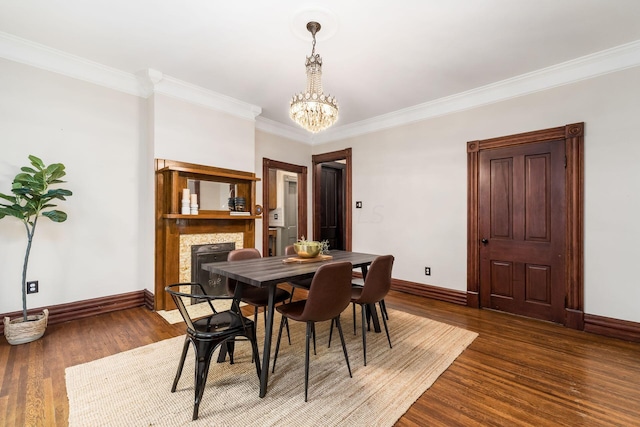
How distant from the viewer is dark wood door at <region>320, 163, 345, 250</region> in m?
6.30

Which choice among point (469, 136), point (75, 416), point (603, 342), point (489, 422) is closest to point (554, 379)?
point (489, 422)

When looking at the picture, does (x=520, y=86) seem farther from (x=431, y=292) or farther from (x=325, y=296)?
(x=325, y=296)

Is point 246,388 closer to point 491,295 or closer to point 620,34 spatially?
point 491,295

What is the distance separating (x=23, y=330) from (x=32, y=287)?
55 centimetres

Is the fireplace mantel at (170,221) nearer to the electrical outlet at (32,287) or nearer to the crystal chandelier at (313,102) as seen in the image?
the electrical outlet at (32,287)

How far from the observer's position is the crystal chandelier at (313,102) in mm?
2420

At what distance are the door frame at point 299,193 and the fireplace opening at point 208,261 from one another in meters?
0.98

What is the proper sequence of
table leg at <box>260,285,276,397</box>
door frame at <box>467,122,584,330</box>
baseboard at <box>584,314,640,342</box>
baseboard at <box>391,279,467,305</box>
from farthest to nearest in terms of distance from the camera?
baseboard at <box>391,279,467,305</box> < door frame at <box>467,122,584,330</box> < baseboard at <box>584,314,640,342</box> < table leg at <box>260,285,276,397</box>

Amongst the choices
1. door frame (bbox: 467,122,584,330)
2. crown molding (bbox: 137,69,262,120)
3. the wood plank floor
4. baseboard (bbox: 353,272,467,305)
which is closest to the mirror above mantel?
crown molding (bbox: 137,69,262,120)

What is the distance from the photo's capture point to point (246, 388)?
193 centimetres

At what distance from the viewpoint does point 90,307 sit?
3.24m

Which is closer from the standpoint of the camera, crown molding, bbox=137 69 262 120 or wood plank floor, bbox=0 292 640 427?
wood plank floor, bbox=0 292 640 427

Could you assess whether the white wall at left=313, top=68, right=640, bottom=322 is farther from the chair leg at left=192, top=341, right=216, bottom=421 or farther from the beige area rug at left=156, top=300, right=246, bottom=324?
the chair leg at left=192, top=341, right=216, bottom=421

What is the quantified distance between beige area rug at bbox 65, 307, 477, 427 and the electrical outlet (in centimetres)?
136
